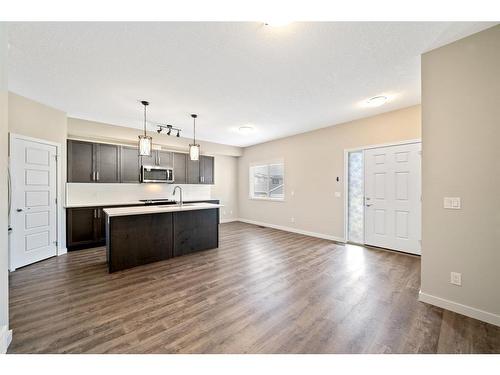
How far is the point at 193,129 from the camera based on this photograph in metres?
5.08

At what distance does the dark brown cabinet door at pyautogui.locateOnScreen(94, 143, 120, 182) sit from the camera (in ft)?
14.6

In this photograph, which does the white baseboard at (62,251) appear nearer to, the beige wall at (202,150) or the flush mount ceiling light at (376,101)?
the beige wall at (202,150)

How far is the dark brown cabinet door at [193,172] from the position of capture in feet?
19.8

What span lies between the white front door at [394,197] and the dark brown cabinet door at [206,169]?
4.35 metres

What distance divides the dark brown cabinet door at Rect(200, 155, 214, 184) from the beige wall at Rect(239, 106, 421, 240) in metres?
1.66

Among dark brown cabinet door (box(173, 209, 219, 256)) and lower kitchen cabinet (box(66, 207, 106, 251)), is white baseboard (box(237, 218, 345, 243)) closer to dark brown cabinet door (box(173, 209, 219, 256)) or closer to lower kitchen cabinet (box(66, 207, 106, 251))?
dark brown cabinet door (box(173, 209, 219, 256))

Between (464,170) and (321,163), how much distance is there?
3109 mm

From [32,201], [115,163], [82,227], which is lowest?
[82,227]

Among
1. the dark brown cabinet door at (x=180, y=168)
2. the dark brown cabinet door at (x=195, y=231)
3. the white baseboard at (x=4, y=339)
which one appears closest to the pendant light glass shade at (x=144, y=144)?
the dark brown cabinet door at (x=195, y=231)

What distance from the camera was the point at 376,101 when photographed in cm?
338

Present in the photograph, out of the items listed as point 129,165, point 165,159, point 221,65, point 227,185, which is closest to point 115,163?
point 129,165

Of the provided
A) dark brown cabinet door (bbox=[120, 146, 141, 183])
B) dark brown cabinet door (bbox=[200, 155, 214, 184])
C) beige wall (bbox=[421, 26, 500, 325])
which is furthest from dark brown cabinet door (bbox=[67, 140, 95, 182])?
beige wall (bbox=[421, 26, 500, 325])

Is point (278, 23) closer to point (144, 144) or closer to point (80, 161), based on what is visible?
point (144, 144)
